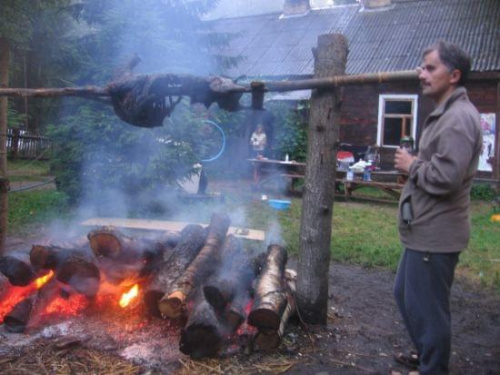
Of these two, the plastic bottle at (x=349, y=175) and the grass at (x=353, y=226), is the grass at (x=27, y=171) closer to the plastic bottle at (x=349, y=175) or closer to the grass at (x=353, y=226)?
the grass at (x=353, y=226)

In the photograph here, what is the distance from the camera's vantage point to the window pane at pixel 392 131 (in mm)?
15820

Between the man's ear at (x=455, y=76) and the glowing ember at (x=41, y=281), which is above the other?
the man's ear at (x=455, y=76)

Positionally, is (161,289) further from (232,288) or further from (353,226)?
(353,226)

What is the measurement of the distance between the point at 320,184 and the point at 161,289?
160 centimetres

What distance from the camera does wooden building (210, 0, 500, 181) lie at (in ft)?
46.9

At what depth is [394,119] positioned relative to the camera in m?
15.9

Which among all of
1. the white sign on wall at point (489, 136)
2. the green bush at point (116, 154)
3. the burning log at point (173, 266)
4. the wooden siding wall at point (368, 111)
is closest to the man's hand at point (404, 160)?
the burning log at point (173, 266)

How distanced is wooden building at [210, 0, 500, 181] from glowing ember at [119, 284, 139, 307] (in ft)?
31.6

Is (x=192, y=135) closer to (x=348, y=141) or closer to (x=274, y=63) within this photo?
(x=348, y=141)

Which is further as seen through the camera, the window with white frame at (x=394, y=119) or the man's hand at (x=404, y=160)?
the window with white frame at (x=394, y=119)

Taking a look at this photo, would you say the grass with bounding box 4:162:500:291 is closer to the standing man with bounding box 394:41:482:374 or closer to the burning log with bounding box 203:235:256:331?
the burning log with bounding box 203:235:256:331

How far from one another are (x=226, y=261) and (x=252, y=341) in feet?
3.43

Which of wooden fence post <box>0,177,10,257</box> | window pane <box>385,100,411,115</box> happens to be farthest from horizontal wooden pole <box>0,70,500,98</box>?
window pane <box>385,100,411,115</box>

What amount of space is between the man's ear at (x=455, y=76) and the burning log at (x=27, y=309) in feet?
11.9
